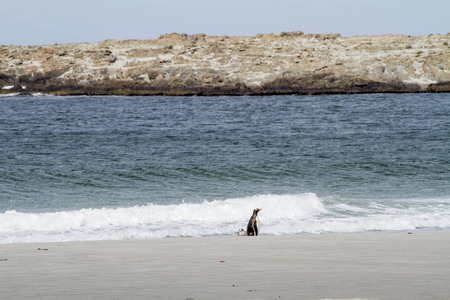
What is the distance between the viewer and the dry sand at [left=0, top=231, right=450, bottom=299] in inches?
254

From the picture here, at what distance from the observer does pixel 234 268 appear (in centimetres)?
808

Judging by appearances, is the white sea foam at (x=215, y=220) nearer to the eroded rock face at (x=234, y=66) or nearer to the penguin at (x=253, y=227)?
the penguin at (x=253, y=227)

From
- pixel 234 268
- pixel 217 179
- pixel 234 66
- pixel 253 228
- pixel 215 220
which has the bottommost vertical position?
pixel 217 179

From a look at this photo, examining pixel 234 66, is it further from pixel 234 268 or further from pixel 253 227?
pixel 234 268

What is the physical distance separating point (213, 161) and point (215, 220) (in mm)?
12351

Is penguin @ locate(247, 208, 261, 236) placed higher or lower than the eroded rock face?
lower

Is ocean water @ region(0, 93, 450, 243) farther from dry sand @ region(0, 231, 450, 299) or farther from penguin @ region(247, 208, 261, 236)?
dry sand @ region(0, 231, 450, 299)

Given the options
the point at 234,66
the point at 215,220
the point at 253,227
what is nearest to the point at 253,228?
the point at 253,227

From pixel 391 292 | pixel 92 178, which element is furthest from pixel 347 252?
pixel 92 178

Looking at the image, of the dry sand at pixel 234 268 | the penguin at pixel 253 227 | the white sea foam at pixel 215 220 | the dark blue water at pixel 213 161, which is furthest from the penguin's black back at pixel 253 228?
the dark blue water at pixel 213 161

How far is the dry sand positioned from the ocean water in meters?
2.49

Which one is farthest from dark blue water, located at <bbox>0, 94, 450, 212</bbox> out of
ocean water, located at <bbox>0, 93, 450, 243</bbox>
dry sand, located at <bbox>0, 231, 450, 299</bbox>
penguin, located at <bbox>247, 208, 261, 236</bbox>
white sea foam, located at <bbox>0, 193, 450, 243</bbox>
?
dry sand, located at <bbox>0, 231, 450, 299</bbox>

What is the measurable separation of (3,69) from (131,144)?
108m

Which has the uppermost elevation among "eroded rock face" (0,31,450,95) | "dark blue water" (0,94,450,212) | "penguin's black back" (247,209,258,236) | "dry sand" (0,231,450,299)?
"eroded rock face" (0,31,450,95)
